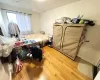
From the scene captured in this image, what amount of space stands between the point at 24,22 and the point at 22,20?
0.53 ft

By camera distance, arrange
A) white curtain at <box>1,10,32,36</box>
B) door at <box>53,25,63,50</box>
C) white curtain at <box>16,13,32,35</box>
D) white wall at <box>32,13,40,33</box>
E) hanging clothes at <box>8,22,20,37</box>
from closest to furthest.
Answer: door at <box>53,25,63,50</box> < hanging clothes at <box>8,22,20,37</box> < white curtain at <box>1,10,32,36</box> < white curtain at <box>16,13,32,35</box> < white wall at <box>32,13,40,33</box>

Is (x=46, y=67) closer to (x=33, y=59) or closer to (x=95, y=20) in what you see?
(x=33, y=59)

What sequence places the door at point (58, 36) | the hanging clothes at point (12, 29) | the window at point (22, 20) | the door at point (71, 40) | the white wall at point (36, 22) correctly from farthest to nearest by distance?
1. the white wall at point (36, 22)
2. the window at point (22, 20)
3. the hanging clothes at point (12, 29)
4. the door at point (58, 36)
5. the door at point (71, 40)

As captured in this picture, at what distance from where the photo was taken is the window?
3.19m

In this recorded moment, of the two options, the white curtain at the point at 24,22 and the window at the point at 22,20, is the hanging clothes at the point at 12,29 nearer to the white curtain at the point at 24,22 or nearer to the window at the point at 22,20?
the window at the point at 22,20

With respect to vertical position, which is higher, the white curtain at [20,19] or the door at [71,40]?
the white curtain at [20,19]

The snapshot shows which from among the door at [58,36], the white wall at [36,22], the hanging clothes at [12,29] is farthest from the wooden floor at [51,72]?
the white wall at [36,22]

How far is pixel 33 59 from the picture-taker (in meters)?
2.17

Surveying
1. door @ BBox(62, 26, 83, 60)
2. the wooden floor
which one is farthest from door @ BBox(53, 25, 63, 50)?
the wooden floor

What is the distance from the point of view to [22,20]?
352cm

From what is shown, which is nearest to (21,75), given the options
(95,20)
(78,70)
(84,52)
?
(78,70)

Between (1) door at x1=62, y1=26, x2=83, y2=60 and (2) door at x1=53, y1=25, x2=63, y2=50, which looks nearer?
(1) door at x1=62, y1=26, x2=83, y2=60

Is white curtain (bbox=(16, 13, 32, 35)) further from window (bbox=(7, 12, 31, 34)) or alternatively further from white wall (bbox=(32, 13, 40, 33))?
white wall (bbox=(32, 13, 40, 33))

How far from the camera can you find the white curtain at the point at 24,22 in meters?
3.40
